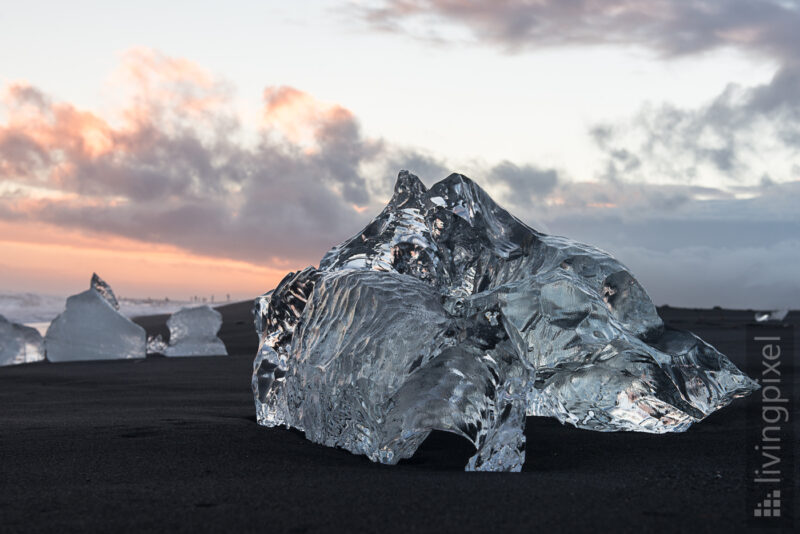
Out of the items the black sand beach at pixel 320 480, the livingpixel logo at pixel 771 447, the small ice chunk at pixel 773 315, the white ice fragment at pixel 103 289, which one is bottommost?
the black sand beach at pixel 320 480

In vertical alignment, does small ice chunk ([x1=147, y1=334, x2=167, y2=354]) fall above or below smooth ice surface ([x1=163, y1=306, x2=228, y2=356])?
below

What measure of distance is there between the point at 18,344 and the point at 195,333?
74.3 inches

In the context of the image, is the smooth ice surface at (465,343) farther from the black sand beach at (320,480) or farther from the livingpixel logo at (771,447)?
the livingpixel logo at (771,447)

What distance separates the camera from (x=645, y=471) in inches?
98.1

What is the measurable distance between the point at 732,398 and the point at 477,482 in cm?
206

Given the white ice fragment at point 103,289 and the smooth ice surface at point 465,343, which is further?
the white ice fragment at point 103,289

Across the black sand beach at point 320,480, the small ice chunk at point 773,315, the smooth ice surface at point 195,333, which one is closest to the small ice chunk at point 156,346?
the smooth ice surface at point 195,333

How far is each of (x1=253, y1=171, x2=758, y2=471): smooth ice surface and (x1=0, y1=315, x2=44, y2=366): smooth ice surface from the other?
5630mm

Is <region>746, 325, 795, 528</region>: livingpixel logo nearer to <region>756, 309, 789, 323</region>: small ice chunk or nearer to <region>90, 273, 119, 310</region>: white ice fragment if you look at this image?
<region>90, 273, 119, 310</region>: white ice fragment

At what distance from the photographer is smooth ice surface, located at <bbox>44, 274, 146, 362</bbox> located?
8234 millimetres

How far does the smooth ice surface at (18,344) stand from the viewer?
8.34 m

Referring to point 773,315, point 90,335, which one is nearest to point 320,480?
point 90,335

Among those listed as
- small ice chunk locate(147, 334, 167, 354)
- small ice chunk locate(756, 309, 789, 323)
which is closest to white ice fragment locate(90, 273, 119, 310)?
small ice chunk locate(147, 334, 167, 354)

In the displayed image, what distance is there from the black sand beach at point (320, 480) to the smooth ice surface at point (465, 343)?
0.14m
